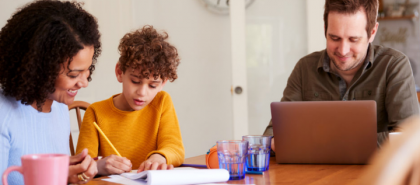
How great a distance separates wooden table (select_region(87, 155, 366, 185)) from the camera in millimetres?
927

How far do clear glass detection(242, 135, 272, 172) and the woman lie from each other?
0.43 meters

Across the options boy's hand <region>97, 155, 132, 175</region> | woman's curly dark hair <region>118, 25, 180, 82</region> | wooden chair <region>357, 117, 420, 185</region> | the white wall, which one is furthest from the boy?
the white wall

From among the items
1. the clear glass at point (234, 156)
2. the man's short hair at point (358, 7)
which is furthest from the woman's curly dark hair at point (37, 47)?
the man's short hair at point (358, 7)

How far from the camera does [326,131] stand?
111 cm

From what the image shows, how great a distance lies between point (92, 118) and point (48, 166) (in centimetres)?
78

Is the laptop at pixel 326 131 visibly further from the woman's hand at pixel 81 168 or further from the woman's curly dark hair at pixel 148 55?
the woman's hand at pixel 81 168

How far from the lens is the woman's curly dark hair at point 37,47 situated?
93cm

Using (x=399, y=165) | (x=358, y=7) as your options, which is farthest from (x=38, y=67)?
(x=358, y=7)

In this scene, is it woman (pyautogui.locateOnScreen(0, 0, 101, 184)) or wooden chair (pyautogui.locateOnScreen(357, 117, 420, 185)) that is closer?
wooden chair (pyautogui.locateOnScreen(357, 117, 420, 185))

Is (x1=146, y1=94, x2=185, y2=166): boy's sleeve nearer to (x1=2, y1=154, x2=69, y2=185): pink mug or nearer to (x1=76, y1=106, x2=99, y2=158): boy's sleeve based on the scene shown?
(x1=76, y1=106, x2=99, y2=158): boy's sleeve

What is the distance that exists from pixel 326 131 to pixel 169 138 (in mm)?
581

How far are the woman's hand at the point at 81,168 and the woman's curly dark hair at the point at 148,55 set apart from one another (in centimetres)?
51

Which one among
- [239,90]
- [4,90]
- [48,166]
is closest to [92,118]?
[4,90]

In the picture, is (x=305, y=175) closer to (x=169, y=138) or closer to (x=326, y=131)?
(x=326, y=131)
